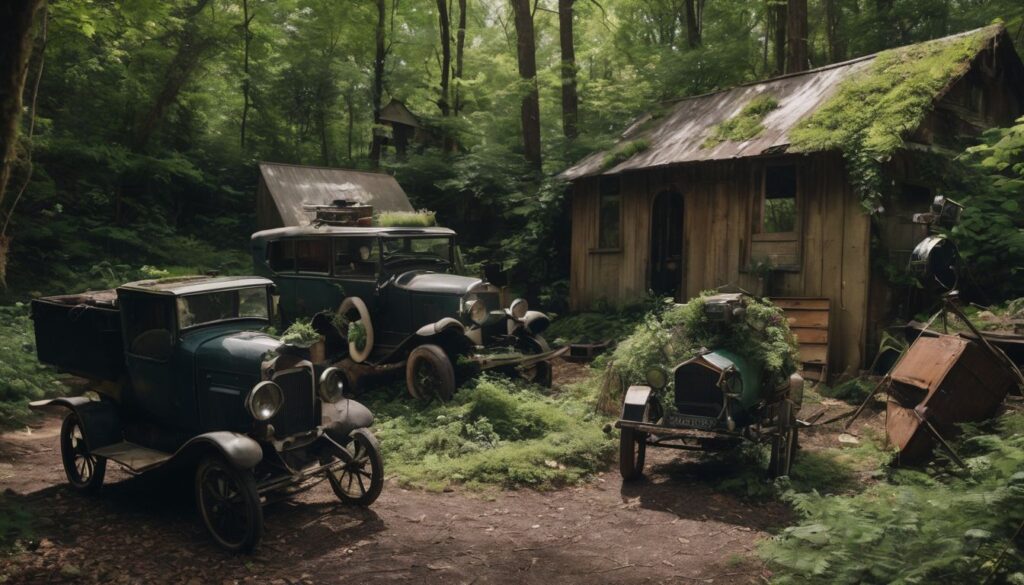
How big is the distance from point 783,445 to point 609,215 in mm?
8723

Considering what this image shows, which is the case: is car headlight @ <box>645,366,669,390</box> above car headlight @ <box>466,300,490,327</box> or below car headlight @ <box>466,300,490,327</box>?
below

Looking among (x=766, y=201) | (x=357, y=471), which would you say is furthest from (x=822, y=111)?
(x=357, y=471)

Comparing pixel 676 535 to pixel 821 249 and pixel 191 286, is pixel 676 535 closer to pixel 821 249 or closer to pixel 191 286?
pixel 191 286

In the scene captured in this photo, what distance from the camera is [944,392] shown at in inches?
251

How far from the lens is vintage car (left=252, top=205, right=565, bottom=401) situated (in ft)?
30.7

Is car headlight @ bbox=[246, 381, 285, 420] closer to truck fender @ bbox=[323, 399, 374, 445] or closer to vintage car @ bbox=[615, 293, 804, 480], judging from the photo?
truck fender @ bbox=[323, 399, 374, 445]

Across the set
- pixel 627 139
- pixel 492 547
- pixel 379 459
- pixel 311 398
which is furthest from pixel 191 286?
pixel 627 139

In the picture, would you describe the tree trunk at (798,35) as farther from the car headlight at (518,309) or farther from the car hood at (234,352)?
the car hood at (234,352)

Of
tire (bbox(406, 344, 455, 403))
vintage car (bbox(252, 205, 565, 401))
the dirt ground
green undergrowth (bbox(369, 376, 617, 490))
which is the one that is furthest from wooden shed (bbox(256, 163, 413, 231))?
the dirt ground

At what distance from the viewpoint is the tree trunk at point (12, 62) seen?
3799mm

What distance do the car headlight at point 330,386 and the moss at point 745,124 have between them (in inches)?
337

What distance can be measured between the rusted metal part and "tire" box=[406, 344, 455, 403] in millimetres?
5011

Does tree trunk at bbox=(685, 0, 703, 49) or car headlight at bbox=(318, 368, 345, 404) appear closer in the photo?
car headlight at bbox=(318, 368, 345, 404)

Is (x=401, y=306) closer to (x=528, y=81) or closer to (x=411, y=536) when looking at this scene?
(x=411, y=536)
